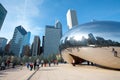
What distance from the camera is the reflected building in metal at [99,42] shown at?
15453 millimetres

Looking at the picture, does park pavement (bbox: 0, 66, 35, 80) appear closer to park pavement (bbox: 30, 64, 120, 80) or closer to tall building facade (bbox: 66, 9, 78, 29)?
park pavement (bbox: 30, 64, 120, 80)

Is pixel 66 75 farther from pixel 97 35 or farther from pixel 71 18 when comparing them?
pixel 71 18

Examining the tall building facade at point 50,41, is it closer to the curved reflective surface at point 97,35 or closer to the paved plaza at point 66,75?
the curved reflective surface at point 97,35

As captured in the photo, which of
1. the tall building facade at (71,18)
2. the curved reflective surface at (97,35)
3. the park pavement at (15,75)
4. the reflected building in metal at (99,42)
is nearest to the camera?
the park pavement at (15,75)

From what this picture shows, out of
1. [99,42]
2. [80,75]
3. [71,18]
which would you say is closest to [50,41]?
[71,18]

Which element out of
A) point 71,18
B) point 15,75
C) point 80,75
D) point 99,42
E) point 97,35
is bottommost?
point 15,75

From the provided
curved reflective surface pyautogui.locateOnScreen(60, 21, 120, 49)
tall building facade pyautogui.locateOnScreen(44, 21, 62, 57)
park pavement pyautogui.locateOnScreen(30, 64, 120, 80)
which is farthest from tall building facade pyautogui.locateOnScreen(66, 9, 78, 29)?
park pavement pyautogui.locateOnScreen(30, 64, 120, 80)

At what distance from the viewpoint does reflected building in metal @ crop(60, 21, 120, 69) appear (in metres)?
15.5

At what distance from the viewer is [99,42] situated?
16.5 m

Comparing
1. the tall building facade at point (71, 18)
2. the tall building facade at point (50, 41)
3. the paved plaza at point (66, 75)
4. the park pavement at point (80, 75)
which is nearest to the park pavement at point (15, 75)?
the paved plaza at point (66, 75)

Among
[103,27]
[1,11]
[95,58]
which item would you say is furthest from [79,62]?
[1,11]

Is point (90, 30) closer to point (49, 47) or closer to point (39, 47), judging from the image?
point (49, 47)

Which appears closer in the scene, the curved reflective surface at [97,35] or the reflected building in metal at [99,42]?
the reflected building in metal at [99,42]

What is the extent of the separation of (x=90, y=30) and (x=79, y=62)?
928 cm
